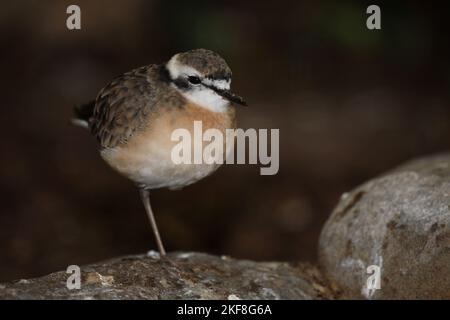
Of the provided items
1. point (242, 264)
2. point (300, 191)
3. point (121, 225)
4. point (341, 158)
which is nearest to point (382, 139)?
point (341, 158)

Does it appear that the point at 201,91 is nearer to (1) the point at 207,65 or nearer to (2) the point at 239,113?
(1) the point at 207,65

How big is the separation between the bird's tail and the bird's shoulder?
0.41m

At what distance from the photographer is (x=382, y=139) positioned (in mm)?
11297

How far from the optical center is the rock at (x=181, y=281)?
4891 mm

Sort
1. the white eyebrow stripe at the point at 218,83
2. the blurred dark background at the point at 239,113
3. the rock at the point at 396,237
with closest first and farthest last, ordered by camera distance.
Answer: the rock at the point at 396,237 → the white eyebrow stripe at the point at 218,83 → the blurred dark background at the point at 239,113

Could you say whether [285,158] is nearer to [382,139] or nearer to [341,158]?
[341,158]

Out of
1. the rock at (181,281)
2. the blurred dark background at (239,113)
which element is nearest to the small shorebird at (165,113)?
the rock at (181,281)

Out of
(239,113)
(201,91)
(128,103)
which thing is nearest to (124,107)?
(128,103)

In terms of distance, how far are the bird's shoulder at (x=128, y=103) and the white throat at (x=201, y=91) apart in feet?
0.42

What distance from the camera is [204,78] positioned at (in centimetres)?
544

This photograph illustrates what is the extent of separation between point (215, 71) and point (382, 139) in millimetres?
6378

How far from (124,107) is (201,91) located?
70 centimetres

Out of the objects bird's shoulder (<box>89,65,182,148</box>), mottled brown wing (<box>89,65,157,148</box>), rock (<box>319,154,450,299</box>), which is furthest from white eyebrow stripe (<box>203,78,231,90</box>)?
rock (<box>319,154,450,299</box>)

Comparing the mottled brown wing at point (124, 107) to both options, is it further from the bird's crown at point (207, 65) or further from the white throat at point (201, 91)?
the bird's crown at point (207, 65)
